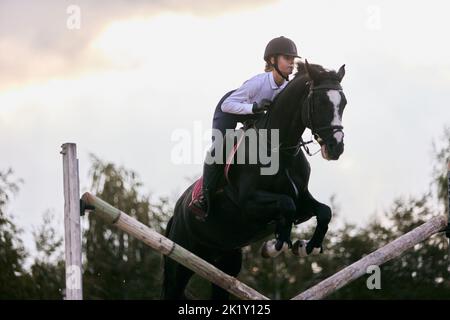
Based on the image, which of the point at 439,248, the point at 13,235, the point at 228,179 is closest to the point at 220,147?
the point at 228,179

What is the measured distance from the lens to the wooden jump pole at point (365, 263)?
8.34 m

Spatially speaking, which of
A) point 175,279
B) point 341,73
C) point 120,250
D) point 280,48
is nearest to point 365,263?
point 341,73

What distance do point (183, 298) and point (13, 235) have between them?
18.5m

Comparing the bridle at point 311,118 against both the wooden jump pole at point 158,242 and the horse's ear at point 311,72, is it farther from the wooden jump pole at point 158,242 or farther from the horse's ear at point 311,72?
the wooden jump pole at point 158,242

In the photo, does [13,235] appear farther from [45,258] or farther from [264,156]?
[264,156]

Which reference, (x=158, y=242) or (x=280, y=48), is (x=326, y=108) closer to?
(x=280, y=48)

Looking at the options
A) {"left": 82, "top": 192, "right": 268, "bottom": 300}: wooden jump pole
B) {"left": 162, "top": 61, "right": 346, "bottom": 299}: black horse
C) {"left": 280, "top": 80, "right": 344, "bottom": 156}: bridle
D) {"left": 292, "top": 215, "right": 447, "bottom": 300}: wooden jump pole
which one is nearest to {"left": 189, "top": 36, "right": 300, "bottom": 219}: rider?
{"left": 162, "top": 61, "right": 346, "bottom": 299}: black horse

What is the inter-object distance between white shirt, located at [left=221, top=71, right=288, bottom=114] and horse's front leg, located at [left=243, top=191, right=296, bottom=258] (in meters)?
0.74

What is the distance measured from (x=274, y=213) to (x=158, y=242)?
3.34 ft

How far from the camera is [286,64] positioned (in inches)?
352

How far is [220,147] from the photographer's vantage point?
909 cm

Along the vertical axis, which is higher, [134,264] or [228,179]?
[228,179]

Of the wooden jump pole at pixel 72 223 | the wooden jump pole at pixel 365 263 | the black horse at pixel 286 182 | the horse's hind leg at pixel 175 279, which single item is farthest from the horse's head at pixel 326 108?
the horse's hind leg at pixel 175 279
